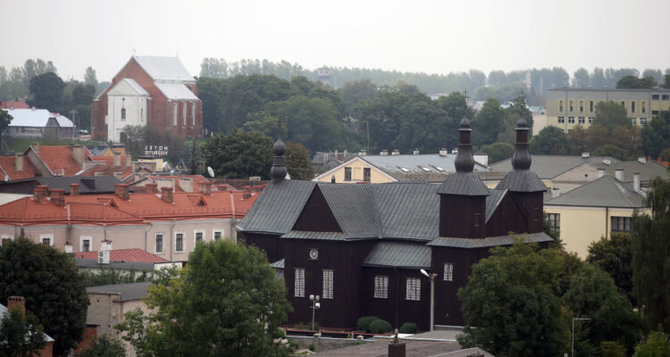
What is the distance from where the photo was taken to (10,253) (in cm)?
6103

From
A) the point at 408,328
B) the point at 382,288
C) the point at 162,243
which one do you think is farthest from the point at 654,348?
the point at 162,243

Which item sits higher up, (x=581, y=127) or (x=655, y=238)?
(x=581, y=127)

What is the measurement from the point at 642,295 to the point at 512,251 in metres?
6.63

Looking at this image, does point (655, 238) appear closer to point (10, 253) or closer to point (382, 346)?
point (382, 346)

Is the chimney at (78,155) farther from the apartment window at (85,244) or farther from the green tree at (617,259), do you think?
the green tree at (617,259)

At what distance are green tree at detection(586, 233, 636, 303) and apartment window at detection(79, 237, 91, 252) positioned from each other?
25.2m

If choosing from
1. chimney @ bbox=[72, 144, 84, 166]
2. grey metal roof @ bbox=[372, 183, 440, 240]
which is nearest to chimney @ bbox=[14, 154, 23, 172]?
chimney @ bbox=[72, 144, 84, 166]

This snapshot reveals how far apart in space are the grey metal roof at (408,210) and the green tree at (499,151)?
93.2 metres

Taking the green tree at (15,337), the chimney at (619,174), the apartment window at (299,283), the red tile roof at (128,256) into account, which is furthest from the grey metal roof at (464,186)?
the chimney at (619,174)

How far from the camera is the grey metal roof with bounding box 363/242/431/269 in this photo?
71562 millimetres

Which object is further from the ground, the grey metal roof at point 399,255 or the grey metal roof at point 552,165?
the grey metal roof at point 552,165

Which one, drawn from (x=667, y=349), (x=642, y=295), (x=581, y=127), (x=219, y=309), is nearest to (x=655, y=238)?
(x=642, y=295)

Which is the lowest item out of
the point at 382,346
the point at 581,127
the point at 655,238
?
the point at 382,346

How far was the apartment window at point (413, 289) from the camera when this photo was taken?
232 ft
